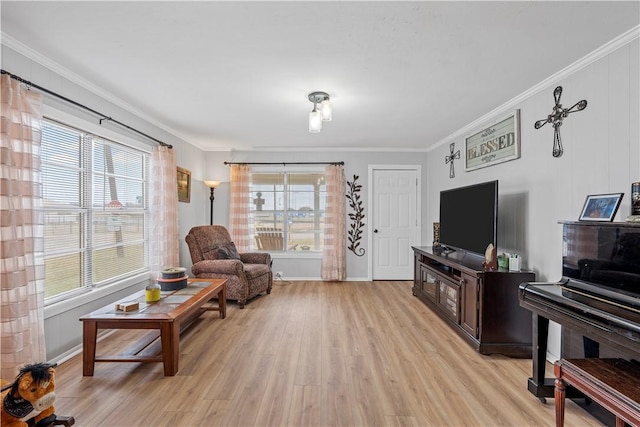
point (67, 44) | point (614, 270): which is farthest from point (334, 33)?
point (614, 270)

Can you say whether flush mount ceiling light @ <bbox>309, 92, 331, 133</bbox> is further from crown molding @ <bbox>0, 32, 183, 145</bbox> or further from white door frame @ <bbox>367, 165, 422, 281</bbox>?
white door frame @ <bbox>367, 165, 422, 281</bbox>

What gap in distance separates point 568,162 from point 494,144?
1037mm

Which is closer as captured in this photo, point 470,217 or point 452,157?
point 470,217

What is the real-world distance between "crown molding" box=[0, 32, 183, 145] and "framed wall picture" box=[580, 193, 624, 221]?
154 inches

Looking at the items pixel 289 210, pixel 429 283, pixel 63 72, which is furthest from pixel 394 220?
pixel 63 72

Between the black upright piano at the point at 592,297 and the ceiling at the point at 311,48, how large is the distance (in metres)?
1.23

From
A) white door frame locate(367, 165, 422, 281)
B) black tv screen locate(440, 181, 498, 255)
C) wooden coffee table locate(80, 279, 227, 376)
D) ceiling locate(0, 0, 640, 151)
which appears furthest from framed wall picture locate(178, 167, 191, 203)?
black tv screen locate(440, 181, 498, 255)

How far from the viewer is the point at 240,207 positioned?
496 centimetres

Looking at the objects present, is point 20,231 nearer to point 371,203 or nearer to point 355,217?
point 355,217

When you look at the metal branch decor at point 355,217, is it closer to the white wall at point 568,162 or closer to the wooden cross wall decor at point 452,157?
the wooden cross wall decor at point 452,157

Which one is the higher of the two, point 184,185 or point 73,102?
point 73,102

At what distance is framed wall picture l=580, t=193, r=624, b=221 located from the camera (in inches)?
68.0

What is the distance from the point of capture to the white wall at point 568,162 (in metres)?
1.87

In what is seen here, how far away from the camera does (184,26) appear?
175 centimetres
